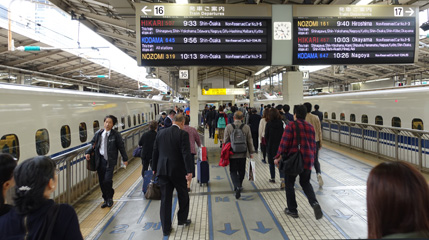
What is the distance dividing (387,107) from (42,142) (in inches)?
392

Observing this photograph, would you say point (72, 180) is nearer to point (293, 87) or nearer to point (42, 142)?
point (42, 142)

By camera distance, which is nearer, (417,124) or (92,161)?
(92,161)

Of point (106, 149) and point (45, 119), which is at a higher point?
point (45, 119)

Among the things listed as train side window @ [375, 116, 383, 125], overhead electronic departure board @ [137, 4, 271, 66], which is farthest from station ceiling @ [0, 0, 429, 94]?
train side window @ [375, 116, 383, 125]

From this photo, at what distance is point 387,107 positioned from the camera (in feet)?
30.1

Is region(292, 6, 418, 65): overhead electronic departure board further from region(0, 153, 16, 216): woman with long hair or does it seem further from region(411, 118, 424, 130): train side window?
region(0, 153, 16, 216): woman with long hair

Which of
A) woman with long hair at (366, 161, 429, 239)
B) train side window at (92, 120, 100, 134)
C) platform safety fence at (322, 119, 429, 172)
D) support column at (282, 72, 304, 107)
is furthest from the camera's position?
support column at (282, 72, 304, 107)

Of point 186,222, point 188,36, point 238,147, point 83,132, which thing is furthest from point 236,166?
point 83,132

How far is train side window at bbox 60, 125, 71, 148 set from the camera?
256 inches

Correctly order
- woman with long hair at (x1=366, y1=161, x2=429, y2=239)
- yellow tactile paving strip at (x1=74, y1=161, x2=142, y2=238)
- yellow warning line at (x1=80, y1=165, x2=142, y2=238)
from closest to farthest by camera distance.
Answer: woman with long hair at (x1=366, y1=161, x2=429, y2=239)
yellow warning line at (x1=80, y1=165, x2=142, y2=238)
yellow tactile paving strip at (x1=74, y1=161, x2=142, y2=238)

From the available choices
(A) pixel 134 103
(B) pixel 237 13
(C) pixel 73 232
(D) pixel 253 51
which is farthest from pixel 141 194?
(A) pixel 134 103

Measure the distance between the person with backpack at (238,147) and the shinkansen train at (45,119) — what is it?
146 inches

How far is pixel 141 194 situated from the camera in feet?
19.7

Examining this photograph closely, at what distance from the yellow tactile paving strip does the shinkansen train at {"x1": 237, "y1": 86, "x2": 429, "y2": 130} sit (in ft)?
26.4
